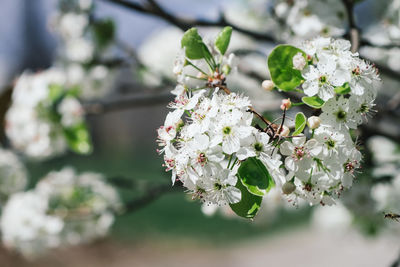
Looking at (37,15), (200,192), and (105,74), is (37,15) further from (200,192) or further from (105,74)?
(200,192)

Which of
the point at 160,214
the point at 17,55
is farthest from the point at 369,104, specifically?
the point at 17,55

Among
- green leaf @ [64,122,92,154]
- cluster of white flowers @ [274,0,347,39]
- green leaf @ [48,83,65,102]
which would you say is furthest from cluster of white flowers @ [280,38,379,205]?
green leaf @ [48,83,65,102]

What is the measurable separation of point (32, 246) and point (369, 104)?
152cm

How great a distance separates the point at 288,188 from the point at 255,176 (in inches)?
2.3

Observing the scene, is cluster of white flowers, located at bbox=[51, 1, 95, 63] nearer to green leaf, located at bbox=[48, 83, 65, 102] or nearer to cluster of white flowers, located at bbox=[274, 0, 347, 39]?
green leaf, located at bbox=[48, 83, 65, 102]

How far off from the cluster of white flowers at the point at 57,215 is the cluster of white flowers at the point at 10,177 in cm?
21

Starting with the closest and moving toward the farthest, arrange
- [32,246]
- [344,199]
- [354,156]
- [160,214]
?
[354,156], [344,199], [32,246], [160,214]

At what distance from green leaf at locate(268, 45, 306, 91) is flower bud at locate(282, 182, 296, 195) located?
16 cm

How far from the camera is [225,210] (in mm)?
1509

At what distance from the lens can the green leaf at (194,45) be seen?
2.56ft

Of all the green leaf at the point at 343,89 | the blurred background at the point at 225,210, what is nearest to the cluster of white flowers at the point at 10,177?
the blurred background at the point at 225,210

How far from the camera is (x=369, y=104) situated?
67cm

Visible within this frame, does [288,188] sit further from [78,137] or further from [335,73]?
[78,137]

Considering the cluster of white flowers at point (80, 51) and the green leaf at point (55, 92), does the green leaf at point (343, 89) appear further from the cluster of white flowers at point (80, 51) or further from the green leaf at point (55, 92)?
the cluster of white flowers at point (80, 51)
